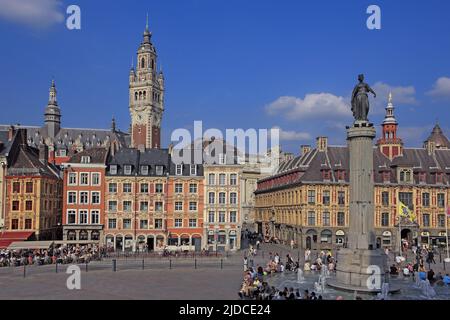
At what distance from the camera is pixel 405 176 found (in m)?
65.2

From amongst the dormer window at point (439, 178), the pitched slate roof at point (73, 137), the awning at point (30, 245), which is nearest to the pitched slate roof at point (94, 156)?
the awning at point (30, 245)

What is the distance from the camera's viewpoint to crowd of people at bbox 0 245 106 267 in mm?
42594

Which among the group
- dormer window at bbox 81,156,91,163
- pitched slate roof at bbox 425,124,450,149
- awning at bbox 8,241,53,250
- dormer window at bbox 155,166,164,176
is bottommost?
awning at bbox 8,241,53,250

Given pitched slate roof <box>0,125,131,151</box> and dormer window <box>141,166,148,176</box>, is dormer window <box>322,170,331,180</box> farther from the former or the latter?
pitched slate roof <box>0,125,131,151</box>

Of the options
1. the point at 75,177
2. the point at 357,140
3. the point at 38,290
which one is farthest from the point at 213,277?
the point at 75,177

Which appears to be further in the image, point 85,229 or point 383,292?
point 85,229

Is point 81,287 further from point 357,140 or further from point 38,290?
point 357,140

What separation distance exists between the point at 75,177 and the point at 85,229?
637 cm

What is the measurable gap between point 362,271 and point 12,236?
1704 inches

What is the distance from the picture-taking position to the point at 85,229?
58844mm

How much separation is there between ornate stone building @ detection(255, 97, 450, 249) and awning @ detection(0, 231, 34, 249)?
3332 cm

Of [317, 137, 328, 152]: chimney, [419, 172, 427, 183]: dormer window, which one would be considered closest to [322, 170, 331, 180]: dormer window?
[317, 137, 328, 152]: chimney

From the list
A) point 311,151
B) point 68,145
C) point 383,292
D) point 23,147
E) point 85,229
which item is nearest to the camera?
point 383,292

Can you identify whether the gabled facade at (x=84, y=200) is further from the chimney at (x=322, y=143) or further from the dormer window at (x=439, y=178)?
the dormer window at (x=439, y=178)
